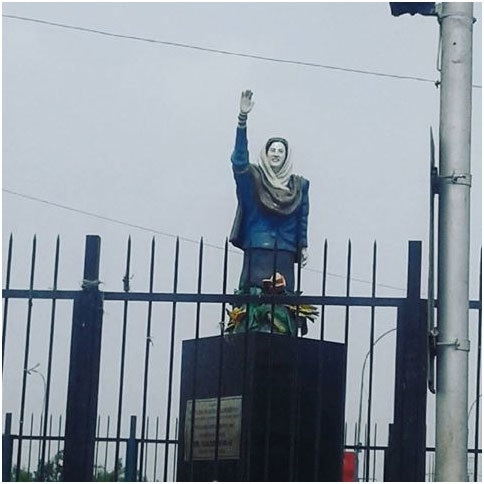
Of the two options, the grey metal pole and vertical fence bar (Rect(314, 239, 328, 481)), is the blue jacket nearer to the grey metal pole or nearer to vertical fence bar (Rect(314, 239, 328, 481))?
vertical fence bar (Rect(314, 239, 328, 481))

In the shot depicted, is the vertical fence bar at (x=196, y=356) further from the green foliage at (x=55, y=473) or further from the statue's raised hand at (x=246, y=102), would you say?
the statue's raised hand at (x=246, y=102)

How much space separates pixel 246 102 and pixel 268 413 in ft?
5.54

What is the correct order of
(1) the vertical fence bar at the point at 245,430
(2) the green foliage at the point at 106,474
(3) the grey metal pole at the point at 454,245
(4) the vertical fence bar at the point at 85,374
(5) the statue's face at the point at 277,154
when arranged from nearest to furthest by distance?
(3) the grey metal pole at the point at 454,245 → (4) the vertical fence bar at the point at 85,374 → (1) the vertical fence bar at the point at 245,430 → (2) the green foliage at the point at 106,474 → (5) the statue's face at the point at 277,154

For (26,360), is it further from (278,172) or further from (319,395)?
(278,172)

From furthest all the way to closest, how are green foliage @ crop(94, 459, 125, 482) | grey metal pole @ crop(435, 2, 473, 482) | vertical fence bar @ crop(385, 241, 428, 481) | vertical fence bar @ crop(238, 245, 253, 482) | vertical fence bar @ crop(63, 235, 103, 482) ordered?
green foliage @ crop(94, 459, 125, 482) < vertical fence bar @ crop(238, 245, 253, 482) < vertical fence bar @ crop(63, 235, 103, 482) < vertical fence bar @ crop(385, 241, 428, 481) < grey metal pole @ crop(435, 2, 473, 482)

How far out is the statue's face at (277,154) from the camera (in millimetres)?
6798

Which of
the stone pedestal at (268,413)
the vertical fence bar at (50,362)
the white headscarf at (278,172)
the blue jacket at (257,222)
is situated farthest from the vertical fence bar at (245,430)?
the white headscarf at (278,172)

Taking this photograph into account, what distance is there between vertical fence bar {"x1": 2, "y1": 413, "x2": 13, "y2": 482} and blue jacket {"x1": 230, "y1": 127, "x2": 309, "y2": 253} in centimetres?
168

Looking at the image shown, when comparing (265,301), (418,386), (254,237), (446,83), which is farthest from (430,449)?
(446,83)

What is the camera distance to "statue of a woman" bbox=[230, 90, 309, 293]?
6461mm

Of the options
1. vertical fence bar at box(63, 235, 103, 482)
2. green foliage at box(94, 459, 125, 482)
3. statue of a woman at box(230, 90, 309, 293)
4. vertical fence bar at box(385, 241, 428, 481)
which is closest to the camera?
vertical fence bar at box(385, 241, 428, 481)

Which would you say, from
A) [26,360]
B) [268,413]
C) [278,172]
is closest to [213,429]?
[268,413]

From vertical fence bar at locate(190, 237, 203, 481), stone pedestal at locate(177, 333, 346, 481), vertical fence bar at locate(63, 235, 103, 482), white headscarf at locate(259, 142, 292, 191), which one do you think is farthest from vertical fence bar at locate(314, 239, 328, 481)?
white headscarf at locate(259, 142, 292, 191)

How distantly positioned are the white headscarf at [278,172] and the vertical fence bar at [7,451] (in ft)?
6.67
